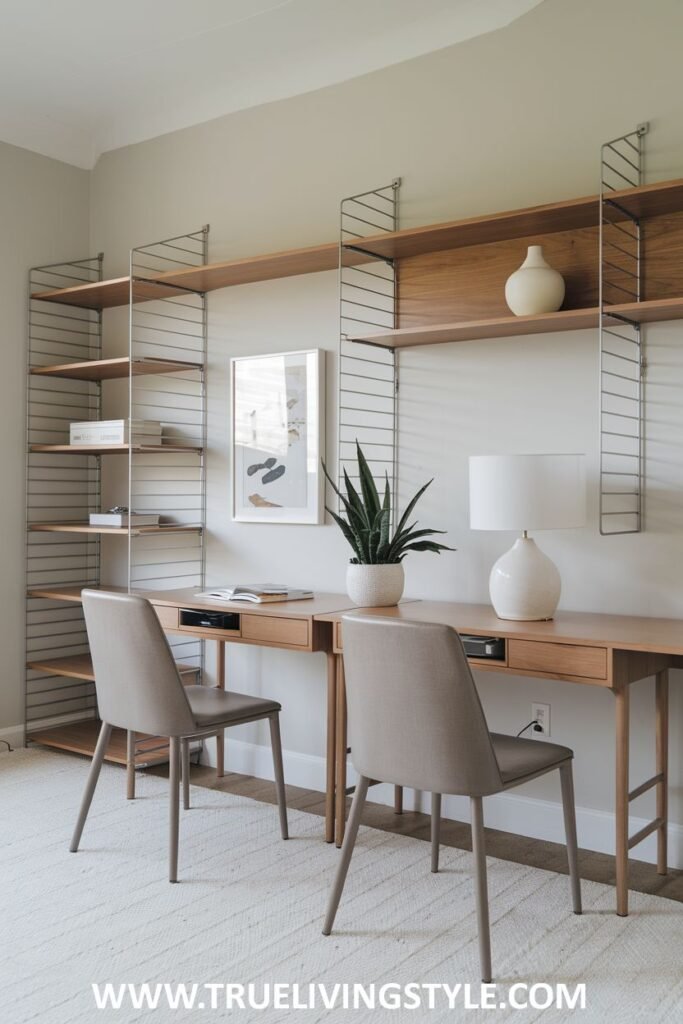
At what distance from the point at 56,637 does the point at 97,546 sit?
1.48ft

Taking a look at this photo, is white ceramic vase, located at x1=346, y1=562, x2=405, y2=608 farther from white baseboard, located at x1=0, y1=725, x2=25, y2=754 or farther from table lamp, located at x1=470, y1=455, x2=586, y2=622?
white baseboard, located at x1=0, y1=725, x2=25, y2=754

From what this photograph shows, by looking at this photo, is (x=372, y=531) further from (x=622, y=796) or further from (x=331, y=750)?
(x=622, y=796)

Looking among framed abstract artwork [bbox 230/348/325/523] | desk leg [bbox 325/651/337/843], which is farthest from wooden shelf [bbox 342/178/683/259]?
desk leg [bbox 325/651/337/843]

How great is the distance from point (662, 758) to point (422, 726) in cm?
88

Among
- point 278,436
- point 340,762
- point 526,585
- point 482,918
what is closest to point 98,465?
point 278,436

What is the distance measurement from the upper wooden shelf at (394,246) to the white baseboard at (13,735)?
6.09 feet

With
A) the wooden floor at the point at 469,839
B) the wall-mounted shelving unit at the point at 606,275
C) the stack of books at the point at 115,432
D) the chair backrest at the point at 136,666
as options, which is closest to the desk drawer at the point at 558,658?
the wall-mounted shelving unit at the point at 606,275

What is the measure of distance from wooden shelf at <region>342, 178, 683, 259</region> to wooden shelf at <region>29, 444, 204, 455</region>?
45.3 inches

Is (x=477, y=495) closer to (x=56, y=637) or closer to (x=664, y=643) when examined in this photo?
(x=664, y=643)

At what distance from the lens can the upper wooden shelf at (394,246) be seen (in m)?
2.64

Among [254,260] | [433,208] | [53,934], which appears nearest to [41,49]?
[254,260]

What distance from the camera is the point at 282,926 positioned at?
7.72 ft

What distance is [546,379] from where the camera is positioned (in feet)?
9.75

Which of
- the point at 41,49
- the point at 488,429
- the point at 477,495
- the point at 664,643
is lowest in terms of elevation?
the point at 664,643
